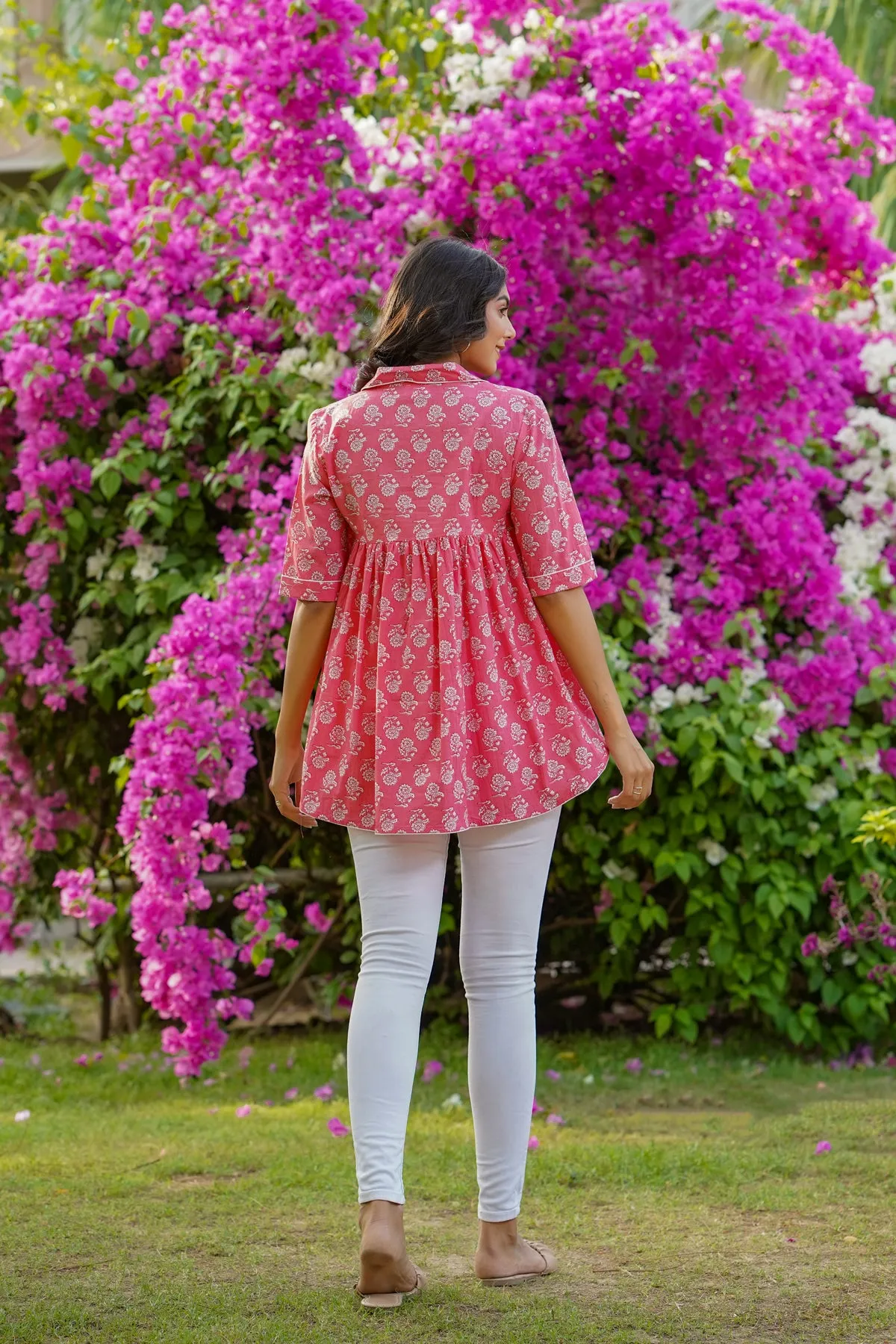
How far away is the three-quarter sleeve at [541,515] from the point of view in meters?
2.40

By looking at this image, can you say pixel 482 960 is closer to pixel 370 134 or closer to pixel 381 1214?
pixel 381 1214

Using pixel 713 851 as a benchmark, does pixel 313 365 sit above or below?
above

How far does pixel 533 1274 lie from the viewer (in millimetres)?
2488

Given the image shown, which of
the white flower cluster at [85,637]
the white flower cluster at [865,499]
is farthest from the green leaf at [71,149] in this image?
the white flower cluster at [865,499]

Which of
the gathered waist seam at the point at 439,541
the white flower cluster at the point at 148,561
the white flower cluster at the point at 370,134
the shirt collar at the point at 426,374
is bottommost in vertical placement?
the white flower cluster at the point at 148,561

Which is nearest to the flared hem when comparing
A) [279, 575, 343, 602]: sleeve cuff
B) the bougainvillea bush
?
[279, 575, 343, 602]: sleeve cuff

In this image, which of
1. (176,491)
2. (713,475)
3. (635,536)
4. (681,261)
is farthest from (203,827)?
(681,261)

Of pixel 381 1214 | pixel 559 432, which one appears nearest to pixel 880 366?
pixel 559 432

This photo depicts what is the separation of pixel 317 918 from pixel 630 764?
7.38 feet

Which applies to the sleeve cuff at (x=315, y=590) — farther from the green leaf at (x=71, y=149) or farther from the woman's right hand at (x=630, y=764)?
the green leaf at (x=71, y=149)

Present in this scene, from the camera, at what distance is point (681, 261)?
→ 14.3 ft

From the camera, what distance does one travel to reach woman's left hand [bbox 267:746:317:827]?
8.67 feet

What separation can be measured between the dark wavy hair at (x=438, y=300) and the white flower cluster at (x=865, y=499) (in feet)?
8.01

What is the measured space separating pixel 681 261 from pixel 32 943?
3.34 m
